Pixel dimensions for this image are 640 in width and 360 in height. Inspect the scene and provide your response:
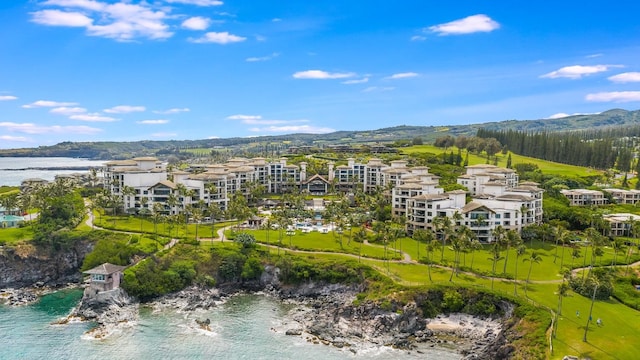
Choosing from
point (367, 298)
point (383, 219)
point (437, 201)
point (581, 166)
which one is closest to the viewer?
point (367, 298)

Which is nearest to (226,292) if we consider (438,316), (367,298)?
(367,298)

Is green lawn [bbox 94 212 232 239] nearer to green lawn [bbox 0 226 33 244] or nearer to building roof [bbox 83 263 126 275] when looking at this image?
green lawn [bbox 0 226 33 244]

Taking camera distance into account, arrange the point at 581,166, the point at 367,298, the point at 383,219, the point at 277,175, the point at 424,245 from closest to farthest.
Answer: the point at 367,298 → the point at 424,245 → the point at 383,219 → the point at 277,175 → the point at 581,166

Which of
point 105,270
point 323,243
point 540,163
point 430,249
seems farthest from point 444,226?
point 540,163

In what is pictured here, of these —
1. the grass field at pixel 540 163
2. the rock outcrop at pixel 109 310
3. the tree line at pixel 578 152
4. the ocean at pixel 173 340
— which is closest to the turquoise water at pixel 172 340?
the ocean at pixel 173 340

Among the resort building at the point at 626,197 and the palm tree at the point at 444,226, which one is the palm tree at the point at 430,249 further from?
the resort building at the point at 626,197

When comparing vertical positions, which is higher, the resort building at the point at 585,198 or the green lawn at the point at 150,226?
the resort building at the point at 585,198

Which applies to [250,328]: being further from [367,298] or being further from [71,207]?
[71,207]

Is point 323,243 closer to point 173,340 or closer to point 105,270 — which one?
point 105,270

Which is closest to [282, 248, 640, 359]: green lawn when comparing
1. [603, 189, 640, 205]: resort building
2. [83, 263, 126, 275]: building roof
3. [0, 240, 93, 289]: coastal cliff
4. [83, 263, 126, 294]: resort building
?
[83, 263, 126, 275]: building roof
